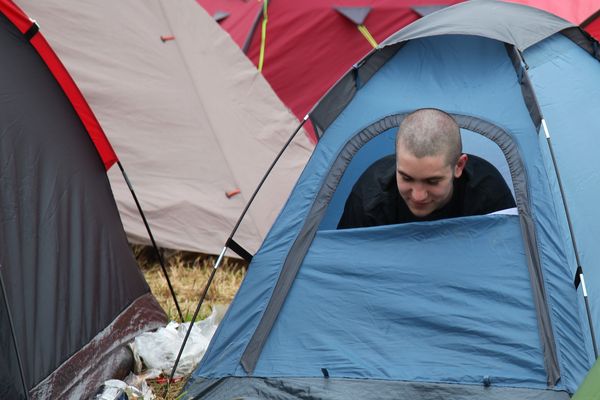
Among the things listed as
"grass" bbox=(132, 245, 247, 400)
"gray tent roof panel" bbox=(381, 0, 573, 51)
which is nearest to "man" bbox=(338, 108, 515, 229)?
"gray tent roof panel" bbox=(381, 0, 573, 51)

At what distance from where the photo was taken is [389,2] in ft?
24.2

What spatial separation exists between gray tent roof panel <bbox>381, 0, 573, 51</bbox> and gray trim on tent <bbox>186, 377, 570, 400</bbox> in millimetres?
1379

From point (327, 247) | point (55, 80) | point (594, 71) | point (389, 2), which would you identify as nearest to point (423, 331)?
point (327, 247)

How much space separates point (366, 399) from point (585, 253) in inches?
38.2

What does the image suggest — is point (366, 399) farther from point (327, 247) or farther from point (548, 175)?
point (548, 175)

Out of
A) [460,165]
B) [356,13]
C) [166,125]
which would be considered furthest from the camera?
[356,13]

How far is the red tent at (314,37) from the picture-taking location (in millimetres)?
7293

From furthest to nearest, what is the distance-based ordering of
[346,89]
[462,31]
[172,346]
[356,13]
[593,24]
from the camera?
[356,13] < [593,24] < [172,346] < [346,89] < [462,31]

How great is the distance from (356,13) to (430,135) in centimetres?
354

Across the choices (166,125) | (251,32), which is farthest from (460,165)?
(251,32)

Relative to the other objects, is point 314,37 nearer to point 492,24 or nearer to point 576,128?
point 492,24

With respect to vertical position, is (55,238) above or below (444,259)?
above

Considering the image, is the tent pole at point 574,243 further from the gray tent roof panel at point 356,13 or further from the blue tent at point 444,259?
the gray tent roof panel at point 356,13

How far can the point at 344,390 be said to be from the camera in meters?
3.85
